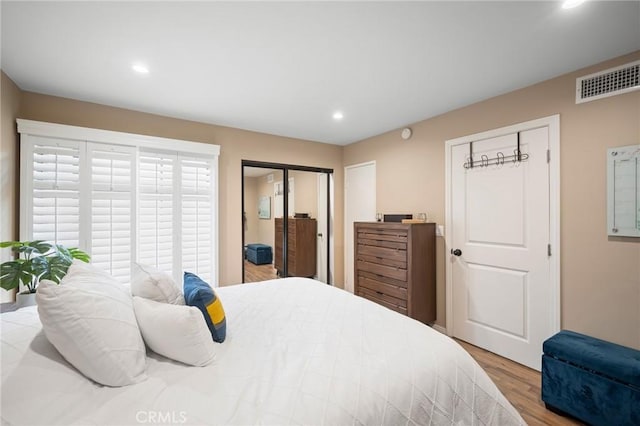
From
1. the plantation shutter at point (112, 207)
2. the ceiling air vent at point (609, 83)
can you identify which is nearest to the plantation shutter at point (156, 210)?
the plantation shutter at point (112, 207)

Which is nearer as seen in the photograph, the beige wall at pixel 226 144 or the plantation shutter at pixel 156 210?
the beige wall at pixel 226 144

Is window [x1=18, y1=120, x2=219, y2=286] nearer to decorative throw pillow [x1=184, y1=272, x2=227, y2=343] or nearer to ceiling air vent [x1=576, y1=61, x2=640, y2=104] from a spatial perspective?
decorative throw pillow [x1=184, y1=272, x2=227, y2=343]

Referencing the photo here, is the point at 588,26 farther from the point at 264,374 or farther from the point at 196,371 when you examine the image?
the point at 196,371

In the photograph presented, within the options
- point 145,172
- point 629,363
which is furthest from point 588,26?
point 145,172

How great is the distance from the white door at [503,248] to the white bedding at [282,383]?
4.94 feet

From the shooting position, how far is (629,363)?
63.9 inches

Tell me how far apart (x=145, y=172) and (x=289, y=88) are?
1849mm

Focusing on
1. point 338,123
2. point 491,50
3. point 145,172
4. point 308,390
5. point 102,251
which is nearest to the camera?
point 308,390

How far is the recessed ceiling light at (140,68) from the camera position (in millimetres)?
2045

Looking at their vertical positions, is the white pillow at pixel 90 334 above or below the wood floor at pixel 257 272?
above

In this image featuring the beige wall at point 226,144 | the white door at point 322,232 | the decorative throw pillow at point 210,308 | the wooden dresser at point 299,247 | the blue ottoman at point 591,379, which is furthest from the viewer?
the white door at point 322,232

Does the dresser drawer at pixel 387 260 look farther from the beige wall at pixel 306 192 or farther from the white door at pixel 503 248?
the beige wall at pixel 306 192

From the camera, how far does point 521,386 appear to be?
217cm

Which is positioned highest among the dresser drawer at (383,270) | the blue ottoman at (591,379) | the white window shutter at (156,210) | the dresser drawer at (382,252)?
the white window shutter at (156,210)
